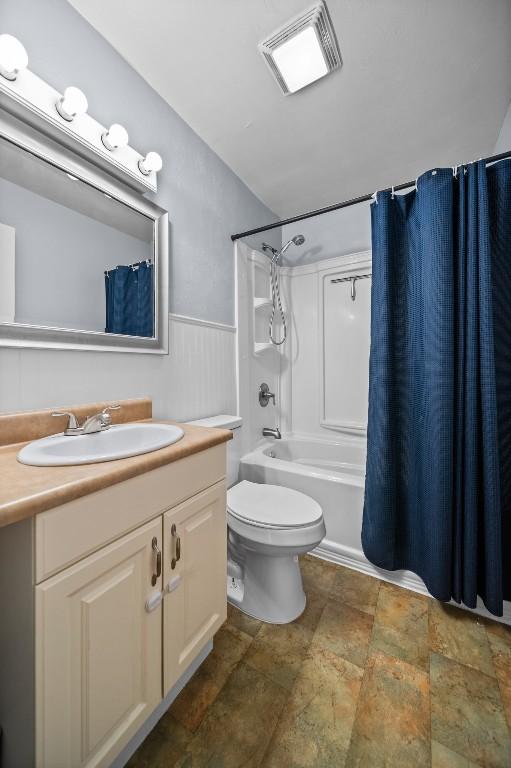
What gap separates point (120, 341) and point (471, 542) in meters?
1.64

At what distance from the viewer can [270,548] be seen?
1.25 metres

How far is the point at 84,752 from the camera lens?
664mm

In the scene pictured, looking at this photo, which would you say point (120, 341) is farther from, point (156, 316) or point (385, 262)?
point (385, 262)

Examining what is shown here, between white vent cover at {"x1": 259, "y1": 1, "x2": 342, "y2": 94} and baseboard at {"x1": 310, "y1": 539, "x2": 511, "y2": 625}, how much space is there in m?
2.31

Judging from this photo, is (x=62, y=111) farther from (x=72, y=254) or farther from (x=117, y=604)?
(x=117, y=604)

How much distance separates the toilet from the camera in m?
1.25

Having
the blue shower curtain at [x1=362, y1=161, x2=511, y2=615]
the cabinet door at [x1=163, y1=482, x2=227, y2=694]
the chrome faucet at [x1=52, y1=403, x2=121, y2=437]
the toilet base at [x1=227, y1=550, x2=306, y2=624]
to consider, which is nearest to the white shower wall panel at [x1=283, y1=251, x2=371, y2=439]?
the blue shower curtain at [x1=362, y1=161, x2=511, y2=615]

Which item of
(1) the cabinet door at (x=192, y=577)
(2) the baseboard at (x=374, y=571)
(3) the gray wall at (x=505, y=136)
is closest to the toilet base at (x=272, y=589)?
(1) the cabinet door at (x=192, y=577)

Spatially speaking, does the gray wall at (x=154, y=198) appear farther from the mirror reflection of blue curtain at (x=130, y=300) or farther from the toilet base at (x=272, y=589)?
the toilet base at (x=272, y=589)

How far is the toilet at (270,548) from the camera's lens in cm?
125

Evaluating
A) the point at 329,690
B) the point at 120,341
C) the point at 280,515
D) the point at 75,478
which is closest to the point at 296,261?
the point at 120,341

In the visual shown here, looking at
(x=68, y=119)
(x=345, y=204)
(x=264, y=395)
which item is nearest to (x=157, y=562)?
(x=68, y=119)

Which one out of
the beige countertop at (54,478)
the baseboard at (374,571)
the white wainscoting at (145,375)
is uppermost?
the white wainscoting at (145,375)

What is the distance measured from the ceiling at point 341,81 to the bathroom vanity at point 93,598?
1.56 metres
